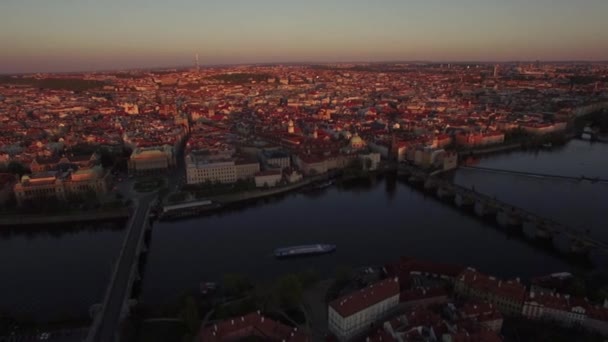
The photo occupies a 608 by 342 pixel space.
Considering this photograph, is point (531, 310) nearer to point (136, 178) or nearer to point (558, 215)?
point (558, 215)

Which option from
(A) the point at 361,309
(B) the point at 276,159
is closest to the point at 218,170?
(B) the point at 276,159

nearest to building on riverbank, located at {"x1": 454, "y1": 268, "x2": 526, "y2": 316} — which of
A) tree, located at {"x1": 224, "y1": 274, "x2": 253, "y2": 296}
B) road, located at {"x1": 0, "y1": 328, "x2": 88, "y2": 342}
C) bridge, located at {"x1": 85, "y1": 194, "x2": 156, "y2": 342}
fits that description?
tree, located at {"x1": 224, "y1": 274, "x2": 253, "y2": 296}

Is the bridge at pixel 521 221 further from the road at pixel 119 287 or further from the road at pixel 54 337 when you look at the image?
the road at pixel 54 337

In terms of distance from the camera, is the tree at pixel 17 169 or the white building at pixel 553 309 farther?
the tree at pixel 17 169

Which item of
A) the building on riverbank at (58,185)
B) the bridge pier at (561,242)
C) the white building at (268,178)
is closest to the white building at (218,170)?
the white building at (268,178)

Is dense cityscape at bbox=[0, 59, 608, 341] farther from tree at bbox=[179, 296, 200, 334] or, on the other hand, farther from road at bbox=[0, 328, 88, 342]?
road at bbox=[0, 328, 88, 342]
